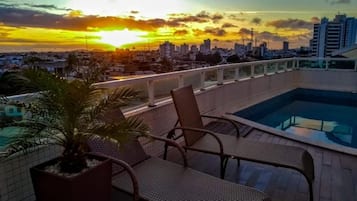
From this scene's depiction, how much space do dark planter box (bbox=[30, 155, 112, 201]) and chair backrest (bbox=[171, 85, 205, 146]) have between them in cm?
149

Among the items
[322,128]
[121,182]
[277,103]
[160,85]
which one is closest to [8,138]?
[121,182]

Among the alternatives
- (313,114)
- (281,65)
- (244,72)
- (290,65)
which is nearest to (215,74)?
(244,72)

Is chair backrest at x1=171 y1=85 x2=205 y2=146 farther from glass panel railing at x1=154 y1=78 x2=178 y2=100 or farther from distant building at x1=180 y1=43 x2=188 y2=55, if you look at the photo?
distant building at x1=180 y1=43 x2=188 y2=55

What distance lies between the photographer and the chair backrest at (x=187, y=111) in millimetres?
3609

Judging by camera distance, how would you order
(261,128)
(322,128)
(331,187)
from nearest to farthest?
(331,187) → (261,128) → (322,128)

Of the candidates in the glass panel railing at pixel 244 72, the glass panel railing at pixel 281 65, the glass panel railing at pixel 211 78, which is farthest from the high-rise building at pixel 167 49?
the glass panel railing at pixel 281 65

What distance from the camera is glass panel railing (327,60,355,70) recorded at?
37.8 feet

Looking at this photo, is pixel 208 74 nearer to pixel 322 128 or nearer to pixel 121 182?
pixel 322 128

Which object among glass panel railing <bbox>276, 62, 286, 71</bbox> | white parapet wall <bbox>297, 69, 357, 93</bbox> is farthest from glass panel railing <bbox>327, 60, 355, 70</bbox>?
glass panel railing <bbox>276, 62, 286, 71</bbox>

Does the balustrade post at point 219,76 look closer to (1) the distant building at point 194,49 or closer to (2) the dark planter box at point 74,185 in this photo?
(1) the distant building at point 194,49

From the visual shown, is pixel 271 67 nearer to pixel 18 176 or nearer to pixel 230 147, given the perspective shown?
pixel 230 147

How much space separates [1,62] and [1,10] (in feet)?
6.03

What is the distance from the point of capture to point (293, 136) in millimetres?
5141

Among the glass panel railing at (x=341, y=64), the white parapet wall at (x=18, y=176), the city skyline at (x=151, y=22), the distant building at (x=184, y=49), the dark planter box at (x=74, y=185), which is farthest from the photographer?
the glass panel railing at (x=341, y=64)
